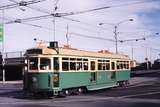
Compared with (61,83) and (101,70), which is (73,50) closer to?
(61,83)

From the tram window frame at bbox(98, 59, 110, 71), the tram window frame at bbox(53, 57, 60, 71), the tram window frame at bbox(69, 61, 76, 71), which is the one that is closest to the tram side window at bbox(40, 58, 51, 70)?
the tram window frame at bbox(53, 57, 60, 71)

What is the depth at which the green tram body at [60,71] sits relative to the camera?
87.2ft

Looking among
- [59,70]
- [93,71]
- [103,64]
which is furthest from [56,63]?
[103,64]

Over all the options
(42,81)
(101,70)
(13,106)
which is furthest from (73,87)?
(13,106)

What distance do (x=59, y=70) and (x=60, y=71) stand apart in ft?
0.29

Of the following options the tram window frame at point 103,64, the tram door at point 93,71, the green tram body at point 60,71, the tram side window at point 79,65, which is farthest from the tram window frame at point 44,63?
the tram window frame at point 103,64

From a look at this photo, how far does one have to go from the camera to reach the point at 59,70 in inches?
1059

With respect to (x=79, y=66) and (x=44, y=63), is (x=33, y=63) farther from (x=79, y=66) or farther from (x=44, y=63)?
(x=79, y=66)

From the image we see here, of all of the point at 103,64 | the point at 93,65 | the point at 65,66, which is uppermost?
the point at 103,64

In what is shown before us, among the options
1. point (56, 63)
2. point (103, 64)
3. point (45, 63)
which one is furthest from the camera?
point (103, 64)

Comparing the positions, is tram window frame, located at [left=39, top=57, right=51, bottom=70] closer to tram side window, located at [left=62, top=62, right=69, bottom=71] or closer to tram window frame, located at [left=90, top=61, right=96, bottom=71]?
tram side window, located at [left=62, top=62, right=69, bottom=71]

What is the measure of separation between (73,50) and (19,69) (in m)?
46.9

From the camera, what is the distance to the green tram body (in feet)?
87.2

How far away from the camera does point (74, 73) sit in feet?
93.4
